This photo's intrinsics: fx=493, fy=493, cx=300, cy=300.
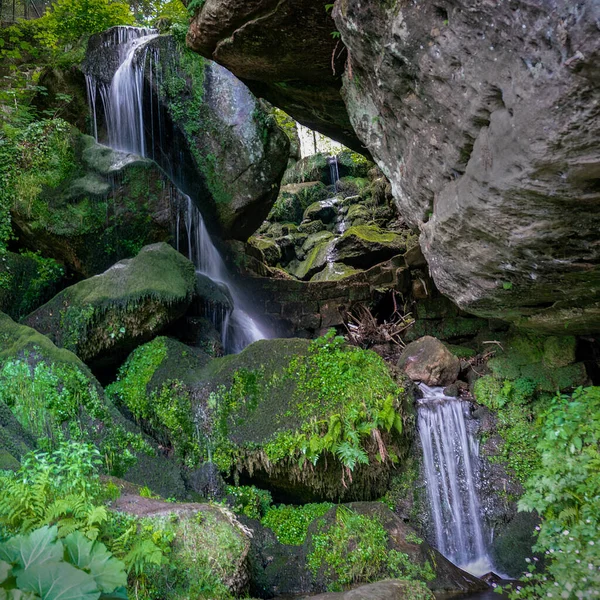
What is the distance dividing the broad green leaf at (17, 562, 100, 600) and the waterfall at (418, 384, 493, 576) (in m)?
5.99

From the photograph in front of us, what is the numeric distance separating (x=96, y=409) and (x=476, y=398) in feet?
19.0

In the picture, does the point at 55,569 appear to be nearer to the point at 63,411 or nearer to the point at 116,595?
the point at 116,595

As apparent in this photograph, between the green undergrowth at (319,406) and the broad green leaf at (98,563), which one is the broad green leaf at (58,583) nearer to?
the broad green leaf at (98,563)

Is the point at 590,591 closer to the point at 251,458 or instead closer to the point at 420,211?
the point at 420,211

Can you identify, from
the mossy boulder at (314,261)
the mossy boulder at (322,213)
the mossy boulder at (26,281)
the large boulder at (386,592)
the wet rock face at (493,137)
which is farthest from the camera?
the mossy boulder at (322,213)

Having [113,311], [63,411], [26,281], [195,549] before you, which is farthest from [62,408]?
[26,281]

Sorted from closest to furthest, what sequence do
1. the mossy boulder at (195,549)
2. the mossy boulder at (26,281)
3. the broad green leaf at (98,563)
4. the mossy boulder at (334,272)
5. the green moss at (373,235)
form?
the broad green leaf at (98,563) < the mossy boulder at (195,549) < the mossy boulder at (26,281) < the mossy boulder at (334,272) < the green moss at (373,235)

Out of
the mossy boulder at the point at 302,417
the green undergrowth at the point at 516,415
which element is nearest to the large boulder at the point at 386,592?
the mossy boulder at the point at 302,417

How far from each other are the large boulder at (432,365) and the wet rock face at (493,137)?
2.38 metres

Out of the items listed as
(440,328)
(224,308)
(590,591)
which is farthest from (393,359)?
(590,591)

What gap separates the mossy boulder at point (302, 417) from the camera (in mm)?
6684

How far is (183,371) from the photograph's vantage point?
7918 millimetres

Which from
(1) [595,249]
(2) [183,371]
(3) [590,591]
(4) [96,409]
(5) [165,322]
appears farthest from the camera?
(5) [165,322]

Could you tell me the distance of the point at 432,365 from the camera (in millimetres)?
8695
